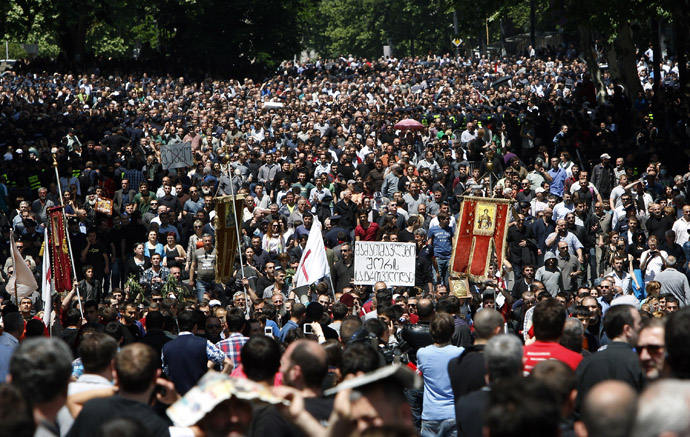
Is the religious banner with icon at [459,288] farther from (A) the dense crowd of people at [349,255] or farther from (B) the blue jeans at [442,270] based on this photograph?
(B) the blue jeans at [442,270]

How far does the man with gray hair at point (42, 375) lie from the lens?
4836 mm

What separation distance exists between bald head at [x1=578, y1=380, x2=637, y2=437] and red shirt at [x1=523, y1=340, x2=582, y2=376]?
8.41ft

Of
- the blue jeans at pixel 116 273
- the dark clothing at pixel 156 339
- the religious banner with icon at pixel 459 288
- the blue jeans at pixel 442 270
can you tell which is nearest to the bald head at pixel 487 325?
the dark clothing at pixel 156 339

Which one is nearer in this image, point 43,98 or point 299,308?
point 299,308

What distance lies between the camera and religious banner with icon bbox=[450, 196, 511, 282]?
14.8 meters

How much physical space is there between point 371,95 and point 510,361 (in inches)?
1276

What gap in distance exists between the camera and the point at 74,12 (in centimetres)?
3800

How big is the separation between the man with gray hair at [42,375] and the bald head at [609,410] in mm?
2276

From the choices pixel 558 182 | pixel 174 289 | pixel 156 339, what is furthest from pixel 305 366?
pixel 558 182

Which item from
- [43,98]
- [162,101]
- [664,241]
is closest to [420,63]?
[162,101]

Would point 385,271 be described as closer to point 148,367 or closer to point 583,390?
point 583,390

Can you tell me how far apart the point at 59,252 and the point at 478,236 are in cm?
549

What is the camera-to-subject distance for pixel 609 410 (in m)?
3.98

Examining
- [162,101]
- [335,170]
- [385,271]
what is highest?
[162,101]
